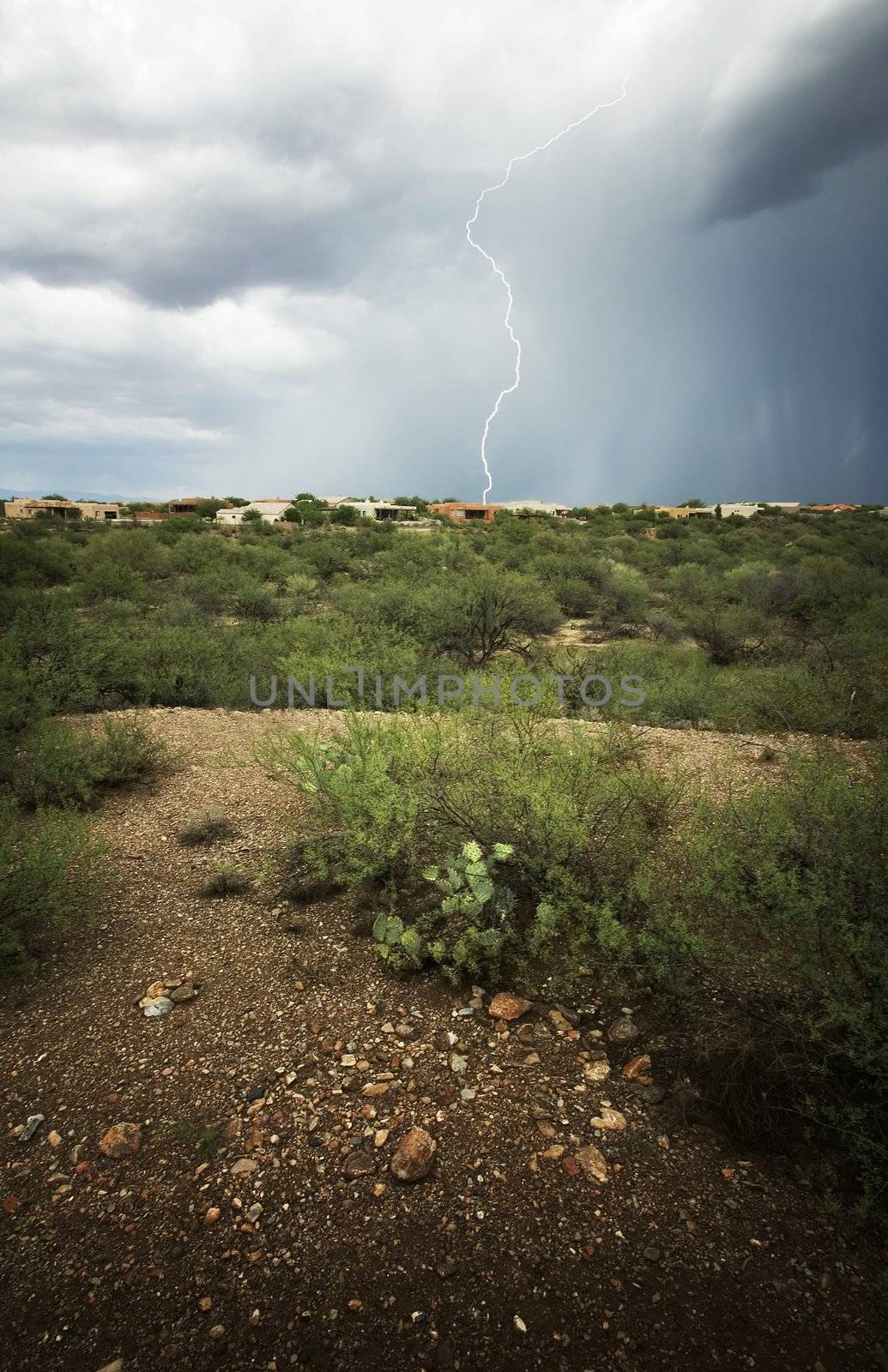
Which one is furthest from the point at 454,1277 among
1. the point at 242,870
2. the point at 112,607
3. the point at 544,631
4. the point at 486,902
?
the point at 112,607

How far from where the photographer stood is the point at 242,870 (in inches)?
180

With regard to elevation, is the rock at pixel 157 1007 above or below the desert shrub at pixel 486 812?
below

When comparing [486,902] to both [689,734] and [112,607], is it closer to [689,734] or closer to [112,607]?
[689,734]

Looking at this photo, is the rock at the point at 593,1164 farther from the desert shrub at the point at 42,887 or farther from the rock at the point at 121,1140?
the desert shrub at the point at 42,887

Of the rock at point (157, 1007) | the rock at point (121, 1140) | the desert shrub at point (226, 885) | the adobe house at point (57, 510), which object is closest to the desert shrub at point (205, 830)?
the desert shrub at point (226, 885)

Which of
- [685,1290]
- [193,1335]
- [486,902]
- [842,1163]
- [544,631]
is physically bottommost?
[193,1335]

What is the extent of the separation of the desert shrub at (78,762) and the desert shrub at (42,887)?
1.31 m

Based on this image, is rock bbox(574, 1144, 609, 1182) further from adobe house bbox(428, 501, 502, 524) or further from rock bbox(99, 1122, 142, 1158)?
adobe house bbox(428, 501, 502, 524)

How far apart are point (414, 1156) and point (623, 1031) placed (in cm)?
117

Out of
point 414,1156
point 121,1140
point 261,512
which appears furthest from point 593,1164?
point 261,512

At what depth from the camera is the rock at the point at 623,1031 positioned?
3.03m

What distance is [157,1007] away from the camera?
338 cm

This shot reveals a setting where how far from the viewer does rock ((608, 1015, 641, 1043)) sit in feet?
9.95

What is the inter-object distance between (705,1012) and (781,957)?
1.43 ft
